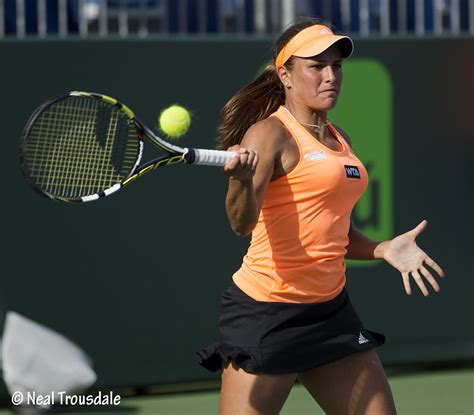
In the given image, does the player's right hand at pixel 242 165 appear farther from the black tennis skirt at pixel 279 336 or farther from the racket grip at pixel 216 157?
the black tennis skirt at pixel 279 336

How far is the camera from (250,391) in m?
3.53

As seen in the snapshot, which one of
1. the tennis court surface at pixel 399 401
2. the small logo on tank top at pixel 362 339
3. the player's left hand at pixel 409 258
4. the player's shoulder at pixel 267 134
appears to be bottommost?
the tennis court surface at pixel 399 401

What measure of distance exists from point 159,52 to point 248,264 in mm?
2290

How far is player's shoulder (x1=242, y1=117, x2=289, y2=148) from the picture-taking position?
3.49m

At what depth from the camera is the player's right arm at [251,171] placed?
3279 millimetres

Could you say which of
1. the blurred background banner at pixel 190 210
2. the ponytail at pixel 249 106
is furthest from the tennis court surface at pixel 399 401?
the ponytail at pixel 249 106

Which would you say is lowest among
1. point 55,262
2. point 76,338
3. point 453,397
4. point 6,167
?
point 453,397

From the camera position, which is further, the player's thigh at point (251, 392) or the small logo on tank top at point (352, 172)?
the small logo on tank top at point (352, 172)

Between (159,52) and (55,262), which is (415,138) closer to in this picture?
(159,52)

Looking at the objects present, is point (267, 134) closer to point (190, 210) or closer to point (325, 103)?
point (325, 103)

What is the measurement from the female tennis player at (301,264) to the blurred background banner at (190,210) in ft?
6.39

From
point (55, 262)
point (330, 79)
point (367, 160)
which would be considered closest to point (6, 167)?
point (55, 262)

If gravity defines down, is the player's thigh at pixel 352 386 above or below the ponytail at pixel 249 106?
below

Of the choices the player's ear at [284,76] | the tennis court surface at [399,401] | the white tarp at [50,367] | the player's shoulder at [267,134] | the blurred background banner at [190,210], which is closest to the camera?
the white tarp at [50,367]
